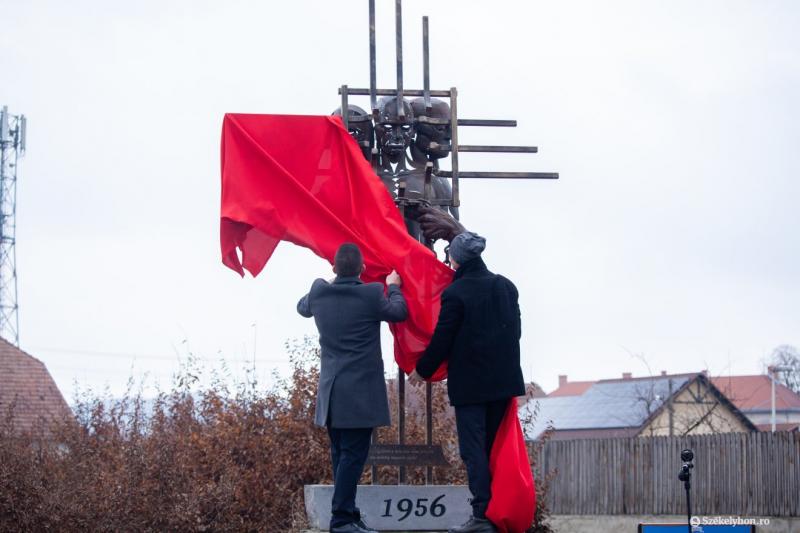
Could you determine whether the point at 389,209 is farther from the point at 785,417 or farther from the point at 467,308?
the point at 785,417

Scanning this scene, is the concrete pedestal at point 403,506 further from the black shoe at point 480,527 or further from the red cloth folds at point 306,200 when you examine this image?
the black shoe at point 480,527

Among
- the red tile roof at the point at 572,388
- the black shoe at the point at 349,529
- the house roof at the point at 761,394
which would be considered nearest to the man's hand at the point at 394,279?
the black shoe at the point at 349,529

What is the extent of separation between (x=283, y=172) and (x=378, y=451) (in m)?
2.44

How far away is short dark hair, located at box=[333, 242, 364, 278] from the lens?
8.31 m

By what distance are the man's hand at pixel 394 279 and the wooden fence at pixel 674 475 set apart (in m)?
12.7

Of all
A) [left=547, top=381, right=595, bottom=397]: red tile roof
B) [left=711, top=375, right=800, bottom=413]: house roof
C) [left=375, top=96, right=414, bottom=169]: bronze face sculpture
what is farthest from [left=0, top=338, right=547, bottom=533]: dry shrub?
A: [left=547, top=381, right=595, bottom=397]: red tile roof

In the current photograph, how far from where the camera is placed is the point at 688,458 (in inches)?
370

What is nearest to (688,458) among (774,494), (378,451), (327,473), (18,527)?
(378,451)

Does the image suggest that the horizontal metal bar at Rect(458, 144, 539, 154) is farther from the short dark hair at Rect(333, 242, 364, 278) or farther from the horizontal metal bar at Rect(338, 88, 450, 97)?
the short dark hair at Rect(333, 242, 364, 278)

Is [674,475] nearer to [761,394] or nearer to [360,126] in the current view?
[360,126]

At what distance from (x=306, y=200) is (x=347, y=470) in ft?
8.33

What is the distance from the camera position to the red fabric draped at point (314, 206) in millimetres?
9250

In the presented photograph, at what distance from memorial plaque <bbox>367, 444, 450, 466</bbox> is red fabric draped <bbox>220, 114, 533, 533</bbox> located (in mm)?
741

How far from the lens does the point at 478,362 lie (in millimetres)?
8086
